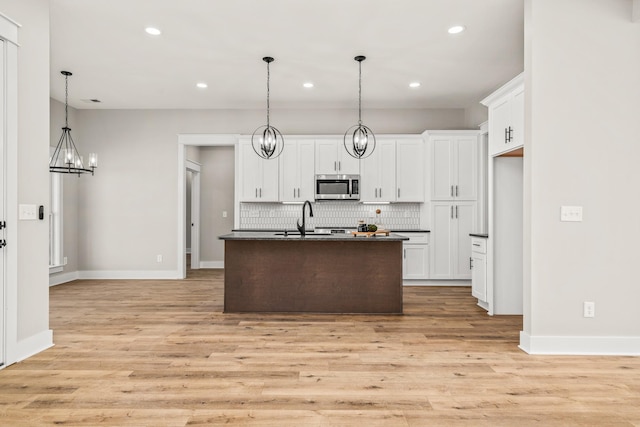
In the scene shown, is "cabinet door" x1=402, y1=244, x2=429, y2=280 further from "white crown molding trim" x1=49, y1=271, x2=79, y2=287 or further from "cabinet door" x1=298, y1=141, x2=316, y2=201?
"white crown molding trim" x1=49, y1=271, x2=79, y2=287

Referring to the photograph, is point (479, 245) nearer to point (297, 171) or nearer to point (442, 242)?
point (442, 242)

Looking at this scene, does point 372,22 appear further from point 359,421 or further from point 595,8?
point 359,421

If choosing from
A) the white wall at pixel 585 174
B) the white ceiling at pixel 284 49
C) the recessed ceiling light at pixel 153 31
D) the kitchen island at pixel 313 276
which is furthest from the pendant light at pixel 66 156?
the white wall at pixel 585 174

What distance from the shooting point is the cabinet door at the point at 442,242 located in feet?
19.9

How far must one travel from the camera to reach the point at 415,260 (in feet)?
20.1

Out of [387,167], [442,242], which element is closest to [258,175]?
[387,167]

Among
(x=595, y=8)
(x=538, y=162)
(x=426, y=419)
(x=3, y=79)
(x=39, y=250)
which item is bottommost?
(x=426, y=419)

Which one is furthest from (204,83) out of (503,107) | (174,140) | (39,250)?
(503,107)

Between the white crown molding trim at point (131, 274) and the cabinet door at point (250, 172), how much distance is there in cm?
192

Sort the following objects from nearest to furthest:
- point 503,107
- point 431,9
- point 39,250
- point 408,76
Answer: point 39,250, point 431,9, point 503,107, point 408,76

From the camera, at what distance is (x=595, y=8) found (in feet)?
10.0

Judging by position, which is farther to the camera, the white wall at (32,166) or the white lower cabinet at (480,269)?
the white lower cabinet at (480,269)

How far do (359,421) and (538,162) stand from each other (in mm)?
2406

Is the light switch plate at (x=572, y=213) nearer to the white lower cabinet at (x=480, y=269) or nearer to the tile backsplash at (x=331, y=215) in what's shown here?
the white lower cabinet at (x=480, y=269)
